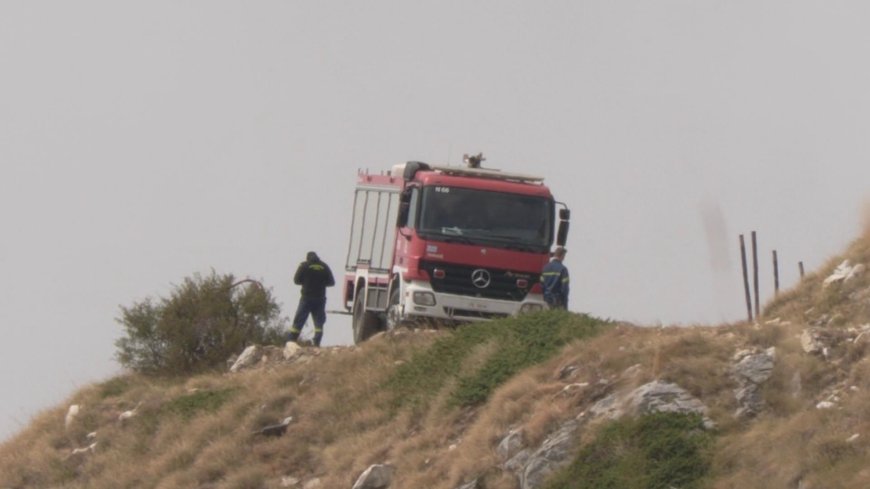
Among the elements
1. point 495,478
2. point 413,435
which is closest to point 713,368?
point 495,478

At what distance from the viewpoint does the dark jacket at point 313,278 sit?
33.5 meters

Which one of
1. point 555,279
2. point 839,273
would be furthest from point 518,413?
point 555,279

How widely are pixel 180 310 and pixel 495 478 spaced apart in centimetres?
1382

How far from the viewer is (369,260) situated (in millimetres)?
34500

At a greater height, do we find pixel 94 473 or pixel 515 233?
pixel 515 233

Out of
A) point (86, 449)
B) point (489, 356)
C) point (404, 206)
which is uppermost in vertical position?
point (404, 206)

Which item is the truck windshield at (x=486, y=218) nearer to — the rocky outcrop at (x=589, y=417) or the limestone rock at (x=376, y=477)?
the limestone rock at (x=376, y=477)

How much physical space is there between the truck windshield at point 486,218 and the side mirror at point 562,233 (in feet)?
0.62

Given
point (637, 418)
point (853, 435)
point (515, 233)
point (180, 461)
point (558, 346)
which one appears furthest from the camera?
point (515, 233)

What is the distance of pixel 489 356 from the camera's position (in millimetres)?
26547

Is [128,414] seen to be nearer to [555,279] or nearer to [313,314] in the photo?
[313,314]

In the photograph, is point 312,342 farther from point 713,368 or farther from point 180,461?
point 713,368

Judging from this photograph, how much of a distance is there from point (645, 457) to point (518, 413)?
296cm

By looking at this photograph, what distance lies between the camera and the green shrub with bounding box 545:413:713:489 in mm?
20484
